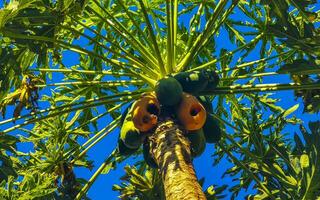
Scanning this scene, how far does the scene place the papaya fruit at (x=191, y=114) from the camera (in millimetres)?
4516

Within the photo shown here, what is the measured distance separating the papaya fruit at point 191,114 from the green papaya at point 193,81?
24 cm

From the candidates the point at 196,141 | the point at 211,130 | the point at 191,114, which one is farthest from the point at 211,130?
the point at 191,114

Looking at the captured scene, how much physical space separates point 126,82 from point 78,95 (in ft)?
3.39

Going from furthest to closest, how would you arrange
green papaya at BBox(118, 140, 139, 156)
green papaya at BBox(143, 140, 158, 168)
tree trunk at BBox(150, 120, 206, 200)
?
green papaya at BBox(118, 140, 139, 156) → green papaya at BBox(143, 140, 158, 168) → tree trunk at BBox(150, 120, 206, 200)

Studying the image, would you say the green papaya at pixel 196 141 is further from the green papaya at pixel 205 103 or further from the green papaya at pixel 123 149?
the green papaya at pixel 123 149

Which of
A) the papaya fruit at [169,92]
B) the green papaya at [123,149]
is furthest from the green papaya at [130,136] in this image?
the papaya fruit at [169,92]

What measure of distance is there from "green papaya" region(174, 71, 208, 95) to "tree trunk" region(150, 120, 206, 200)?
0.46 meters

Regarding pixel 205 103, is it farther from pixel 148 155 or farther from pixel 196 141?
pixel 148 155

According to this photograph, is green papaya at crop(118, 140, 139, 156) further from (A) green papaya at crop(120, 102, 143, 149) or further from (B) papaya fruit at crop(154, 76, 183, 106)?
(B) papaya fruit at crop(154, 76, 183, 106)

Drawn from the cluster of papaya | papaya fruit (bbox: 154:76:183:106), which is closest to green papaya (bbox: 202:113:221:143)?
the cluster of papaya

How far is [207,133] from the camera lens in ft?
15.9

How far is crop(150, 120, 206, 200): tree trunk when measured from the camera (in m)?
3.71

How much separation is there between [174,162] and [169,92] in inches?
30.5

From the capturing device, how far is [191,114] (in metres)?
4.54
